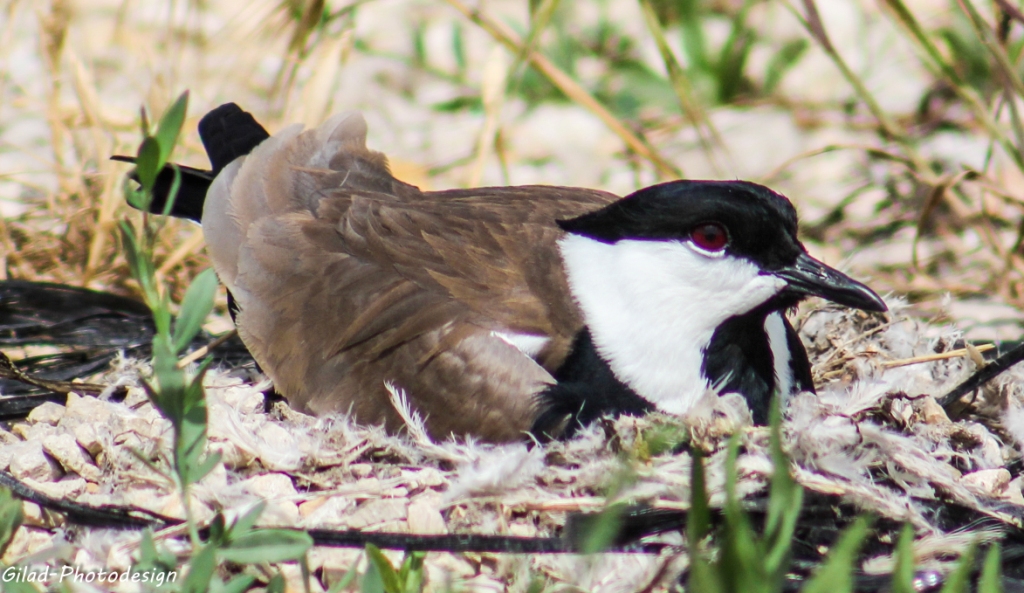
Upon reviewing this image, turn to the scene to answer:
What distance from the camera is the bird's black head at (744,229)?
308 cm

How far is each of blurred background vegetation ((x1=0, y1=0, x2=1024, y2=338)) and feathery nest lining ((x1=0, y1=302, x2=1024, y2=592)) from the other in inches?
62.2

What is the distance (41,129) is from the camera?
5926 millimetres

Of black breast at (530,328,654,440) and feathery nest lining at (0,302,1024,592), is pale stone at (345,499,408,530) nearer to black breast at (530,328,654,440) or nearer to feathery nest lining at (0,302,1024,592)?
feathery nest lining at (0,302,1024,592)

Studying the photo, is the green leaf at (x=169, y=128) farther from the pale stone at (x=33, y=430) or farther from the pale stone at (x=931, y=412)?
the pale stone at (x=931, y=412)

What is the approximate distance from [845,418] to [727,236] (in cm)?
60

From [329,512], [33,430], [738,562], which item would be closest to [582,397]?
[329,512]

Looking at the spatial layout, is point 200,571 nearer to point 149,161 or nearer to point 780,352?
point 149,161

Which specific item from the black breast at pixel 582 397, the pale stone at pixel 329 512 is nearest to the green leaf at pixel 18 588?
the pale stone at pixel 329 512

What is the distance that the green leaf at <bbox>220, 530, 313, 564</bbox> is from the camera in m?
2.13

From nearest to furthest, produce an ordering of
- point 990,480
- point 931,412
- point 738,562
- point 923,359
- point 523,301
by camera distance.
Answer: point 738,562 < point 990,480 < point 931,412 < point 523,301 < point 923,359

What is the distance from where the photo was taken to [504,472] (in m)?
2.71

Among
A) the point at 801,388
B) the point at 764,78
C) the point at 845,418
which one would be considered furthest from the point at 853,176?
the point at 845,418

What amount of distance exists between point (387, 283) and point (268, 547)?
4.33 feet

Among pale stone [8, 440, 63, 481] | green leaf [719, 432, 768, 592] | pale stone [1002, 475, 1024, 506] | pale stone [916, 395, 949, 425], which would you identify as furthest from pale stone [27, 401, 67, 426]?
pale stone [1002, 475, 1024, 506]
